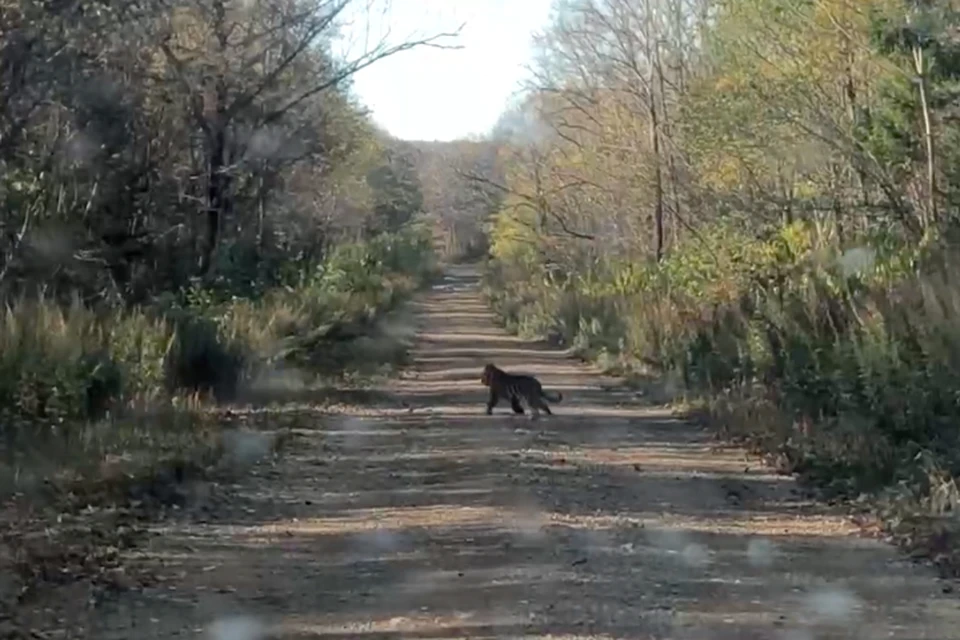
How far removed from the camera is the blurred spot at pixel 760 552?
10234mm

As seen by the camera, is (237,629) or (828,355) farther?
(828,355)

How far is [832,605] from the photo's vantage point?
8.83 meters

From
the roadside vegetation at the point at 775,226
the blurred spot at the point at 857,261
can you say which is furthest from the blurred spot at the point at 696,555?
the blurred spot at the point at 857,261

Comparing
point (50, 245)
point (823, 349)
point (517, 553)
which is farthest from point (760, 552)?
point (50, 245)

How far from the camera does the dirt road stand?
8.34 m

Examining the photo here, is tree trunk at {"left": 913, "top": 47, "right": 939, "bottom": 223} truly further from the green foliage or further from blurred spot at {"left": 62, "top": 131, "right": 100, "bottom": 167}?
blurred spot at {"left": 62, "top": 131, "right": 100, "bottom": 167}

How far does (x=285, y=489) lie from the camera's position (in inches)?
540

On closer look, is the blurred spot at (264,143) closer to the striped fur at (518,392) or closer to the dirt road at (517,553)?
the striped fur at (518,392)

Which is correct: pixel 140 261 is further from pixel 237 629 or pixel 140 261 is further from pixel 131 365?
pixel 237 629

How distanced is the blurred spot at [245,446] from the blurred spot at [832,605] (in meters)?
7.35

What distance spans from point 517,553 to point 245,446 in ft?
22.0

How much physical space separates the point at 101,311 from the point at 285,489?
695cm

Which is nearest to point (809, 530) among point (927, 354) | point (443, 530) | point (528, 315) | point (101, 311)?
point (443, 530)

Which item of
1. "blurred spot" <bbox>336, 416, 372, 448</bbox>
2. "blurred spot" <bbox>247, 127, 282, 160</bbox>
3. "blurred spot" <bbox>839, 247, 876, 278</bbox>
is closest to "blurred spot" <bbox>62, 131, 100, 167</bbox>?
"blurred spot" <bbox>336, 416, 372, 448</bbox>
